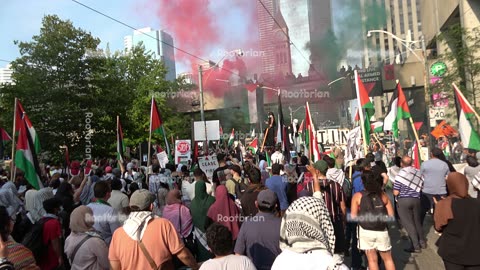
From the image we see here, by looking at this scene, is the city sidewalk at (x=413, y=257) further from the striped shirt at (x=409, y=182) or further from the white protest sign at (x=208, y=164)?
the white protest sign at (x=208, y=164)

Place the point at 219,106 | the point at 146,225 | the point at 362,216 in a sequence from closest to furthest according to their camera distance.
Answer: the point at 146,225
the point at 362,216
the point at 219,106

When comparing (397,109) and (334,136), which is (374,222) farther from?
(334,136)

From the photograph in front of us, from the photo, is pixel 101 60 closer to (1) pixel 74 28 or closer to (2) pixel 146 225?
(1) pixel 74 28

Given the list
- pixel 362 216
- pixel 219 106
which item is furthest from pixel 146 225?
pixel 219 106

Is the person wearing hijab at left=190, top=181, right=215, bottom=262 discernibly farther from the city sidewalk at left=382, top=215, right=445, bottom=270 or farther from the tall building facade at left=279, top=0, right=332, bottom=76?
the tall building facade at left=279, top=0, right=332, bottom=76

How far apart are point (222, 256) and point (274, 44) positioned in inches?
1980

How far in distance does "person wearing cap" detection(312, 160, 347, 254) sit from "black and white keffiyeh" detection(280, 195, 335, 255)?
334 centimetres

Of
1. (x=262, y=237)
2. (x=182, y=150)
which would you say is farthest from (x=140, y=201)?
(x=182, y=150)

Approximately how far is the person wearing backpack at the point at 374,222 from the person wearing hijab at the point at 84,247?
3.24 metres

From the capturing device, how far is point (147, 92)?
126 feet

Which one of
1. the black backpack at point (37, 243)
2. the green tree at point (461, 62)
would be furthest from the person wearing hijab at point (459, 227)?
the green tree at point (461, 62)

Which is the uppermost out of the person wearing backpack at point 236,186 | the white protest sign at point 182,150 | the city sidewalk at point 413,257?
the white protest sign at point 182,150

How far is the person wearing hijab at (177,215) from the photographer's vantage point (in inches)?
245

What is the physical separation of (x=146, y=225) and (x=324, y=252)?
162 cm
